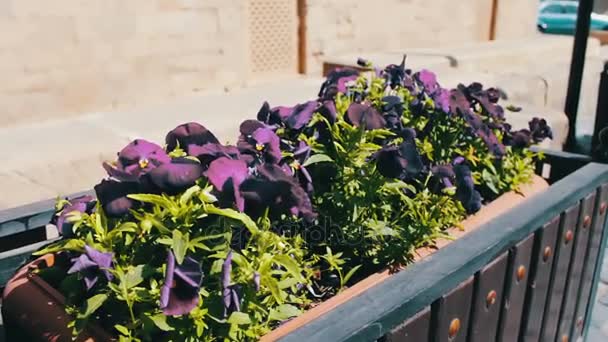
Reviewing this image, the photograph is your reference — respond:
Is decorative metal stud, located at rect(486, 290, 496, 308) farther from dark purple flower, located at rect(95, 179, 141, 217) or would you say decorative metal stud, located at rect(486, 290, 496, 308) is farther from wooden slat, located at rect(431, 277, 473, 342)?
dark purple flower, located at rect(95, 179, 141, 217)

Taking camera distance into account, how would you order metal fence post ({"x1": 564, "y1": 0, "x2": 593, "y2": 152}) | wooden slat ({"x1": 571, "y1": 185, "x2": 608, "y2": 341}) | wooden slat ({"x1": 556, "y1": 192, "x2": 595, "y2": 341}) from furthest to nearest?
1. metal fence post ({"x1": 564, "y1": 0, "x2": 593, "y2": 152})
2. wooden slat ({"x1": 571, "y1": 185, "x2": 608, "y2": 341})
3. wooden slat ({"x1": 556, "y1": 192, "x2": 595, "y2": 341})

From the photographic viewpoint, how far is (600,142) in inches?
88.3

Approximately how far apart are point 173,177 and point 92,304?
0.28m

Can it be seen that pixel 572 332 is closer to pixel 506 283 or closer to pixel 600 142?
pixel 600 142

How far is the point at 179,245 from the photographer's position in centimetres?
115

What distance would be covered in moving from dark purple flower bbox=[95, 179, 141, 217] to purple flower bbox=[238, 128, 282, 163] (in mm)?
292

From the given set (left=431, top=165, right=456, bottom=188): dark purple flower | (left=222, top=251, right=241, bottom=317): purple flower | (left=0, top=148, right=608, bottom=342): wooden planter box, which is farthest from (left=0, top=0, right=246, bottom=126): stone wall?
(left=222, top=251, right=241, bottom=317): purple flower

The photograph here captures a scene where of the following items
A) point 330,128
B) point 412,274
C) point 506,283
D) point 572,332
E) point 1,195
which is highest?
point 330,128

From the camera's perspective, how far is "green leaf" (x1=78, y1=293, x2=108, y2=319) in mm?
1161

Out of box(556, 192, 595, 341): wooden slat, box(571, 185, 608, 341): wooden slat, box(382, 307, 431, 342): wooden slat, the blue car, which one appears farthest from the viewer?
the blue car

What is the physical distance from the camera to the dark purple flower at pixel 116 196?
1253 millimetres

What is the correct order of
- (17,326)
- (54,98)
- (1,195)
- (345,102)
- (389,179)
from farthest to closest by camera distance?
(54,98)
(1,195)
(345,102)
(389,179)
(17,326)

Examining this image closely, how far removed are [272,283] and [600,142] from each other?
5.08ft

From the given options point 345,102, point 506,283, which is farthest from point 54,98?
point 506,283
